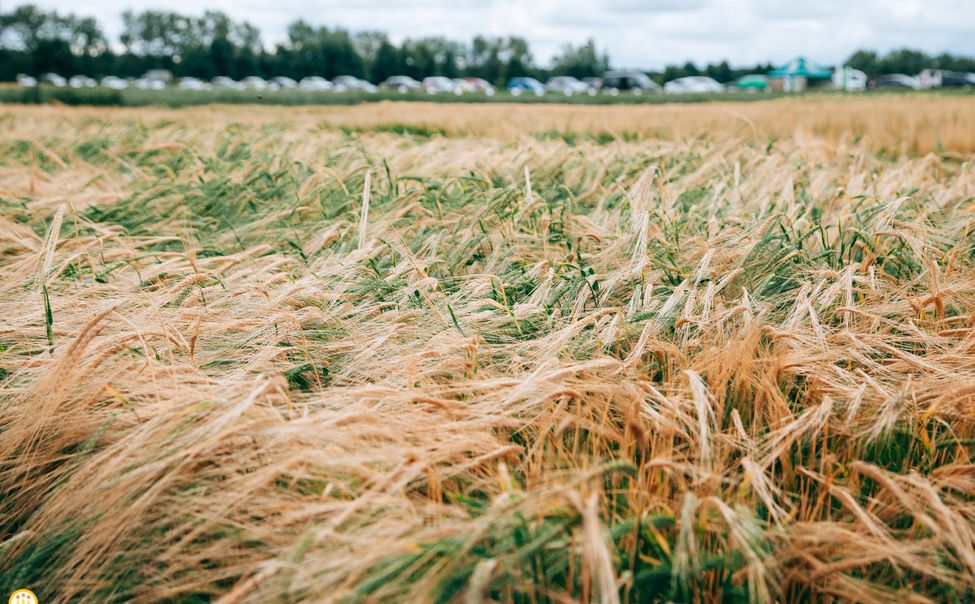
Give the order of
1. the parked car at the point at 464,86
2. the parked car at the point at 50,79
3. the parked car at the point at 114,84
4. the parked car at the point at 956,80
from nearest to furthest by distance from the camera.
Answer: the parked car at the point at 114,84
the parked car at the point at 464,86
the parked car at the point at 956,80
the parked car at the point at 50,79

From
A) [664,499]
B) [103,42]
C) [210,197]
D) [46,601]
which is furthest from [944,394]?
[103,42]

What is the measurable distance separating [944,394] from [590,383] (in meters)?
0.73

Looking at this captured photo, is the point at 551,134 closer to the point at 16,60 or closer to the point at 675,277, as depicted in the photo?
the point at 675,277

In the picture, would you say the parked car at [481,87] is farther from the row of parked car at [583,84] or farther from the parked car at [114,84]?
the parked car at [114,84]

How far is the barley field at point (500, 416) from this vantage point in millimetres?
1074

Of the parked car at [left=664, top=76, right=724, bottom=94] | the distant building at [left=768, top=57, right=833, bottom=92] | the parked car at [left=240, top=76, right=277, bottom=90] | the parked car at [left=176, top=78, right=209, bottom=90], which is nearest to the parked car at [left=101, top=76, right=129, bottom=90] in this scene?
the parked car at [left=176, top=78, right=209, bottom=90]

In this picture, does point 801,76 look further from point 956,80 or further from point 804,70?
point 956,80

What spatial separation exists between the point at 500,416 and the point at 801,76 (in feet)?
166

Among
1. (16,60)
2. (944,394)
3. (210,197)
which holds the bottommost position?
(944,394)

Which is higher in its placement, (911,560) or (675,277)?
(675,277)

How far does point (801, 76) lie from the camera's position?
4528 cm

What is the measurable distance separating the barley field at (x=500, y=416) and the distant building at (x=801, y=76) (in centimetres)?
4405

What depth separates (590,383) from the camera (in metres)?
1.50

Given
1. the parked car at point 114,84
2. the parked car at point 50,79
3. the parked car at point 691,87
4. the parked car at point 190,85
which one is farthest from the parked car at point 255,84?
the parked car at point 691,87
